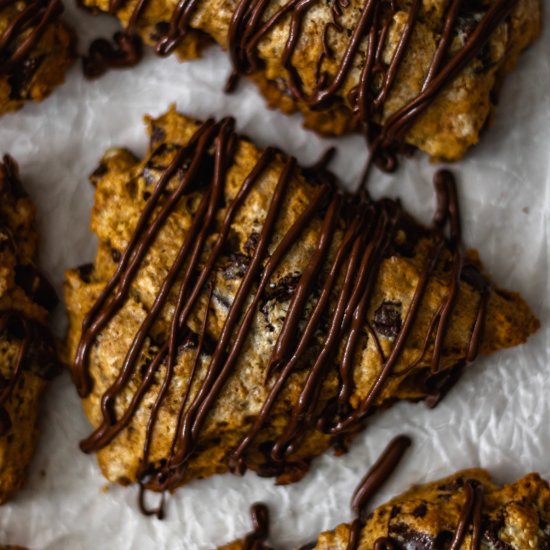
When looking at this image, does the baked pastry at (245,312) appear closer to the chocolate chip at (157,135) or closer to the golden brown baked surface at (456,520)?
the chocolate chip at (157,135)

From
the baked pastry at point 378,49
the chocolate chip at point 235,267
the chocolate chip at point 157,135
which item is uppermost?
the baked pastry at point 378,49

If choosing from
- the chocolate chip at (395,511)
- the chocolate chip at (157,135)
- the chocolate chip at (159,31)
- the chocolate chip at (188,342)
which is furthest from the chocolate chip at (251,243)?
the chocolate chip at (395,511)

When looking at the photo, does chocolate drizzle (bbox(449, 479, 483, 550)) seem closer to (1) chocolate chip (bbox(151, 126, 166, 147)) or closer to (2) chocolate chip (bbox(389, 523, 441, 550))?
(2) chocolate chip (bbox(389, 523, 441, 550))

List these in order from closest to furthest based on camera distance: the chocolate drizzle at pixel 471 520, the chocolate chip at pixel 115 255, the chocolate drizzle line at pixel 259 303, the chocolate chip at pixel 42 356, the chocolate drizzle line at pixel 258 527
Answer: the chocolate drizzle at pixel 471 520, the chocolate drizzle line at pixel 259 303, the chocolate chip at pixel 115 255, the chocolate chip at pixel 42 356, the chocolate drizzle line at pixel 258 527

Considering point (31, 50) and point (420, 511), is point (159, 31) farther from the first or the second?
point (420, 511)

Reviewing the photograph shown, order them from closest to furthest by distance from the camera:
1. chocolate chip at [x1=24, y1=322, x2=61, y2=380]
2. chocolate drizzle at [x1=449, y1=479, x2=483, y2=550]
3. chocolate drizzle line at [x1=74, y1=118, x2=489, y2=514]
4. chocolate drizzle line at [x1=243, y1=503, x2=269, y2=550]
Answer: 1. chocolate drizzle at [x1=449, y1=479, x2=483, y2=550]
2. chocolate drizzle line at [x1=74, y1=118, x2=489, y2=514]
3. chocolate chip at [x1=24, y1=322, x2=61, y2=380]
4. chocolate drizzle line at [x1=243, y1=503, x2=269, y2=550]

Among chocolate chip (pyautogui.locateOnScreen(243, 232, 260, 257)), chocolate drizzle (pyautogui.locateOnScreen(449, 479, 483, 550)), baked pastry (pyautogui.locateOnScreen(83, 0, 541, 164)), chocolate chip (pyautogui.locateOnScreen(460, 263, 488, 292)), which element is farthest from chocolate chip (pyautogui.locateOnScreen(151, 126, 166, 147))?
chocolate drizzle (pyautogui.locateOnScreen(449, 479, 483, 550))

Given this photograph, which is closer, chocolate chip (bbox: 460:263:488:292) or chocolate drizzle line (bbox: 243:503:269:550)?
chocolate chip (bbox: 460:263:488:292)
